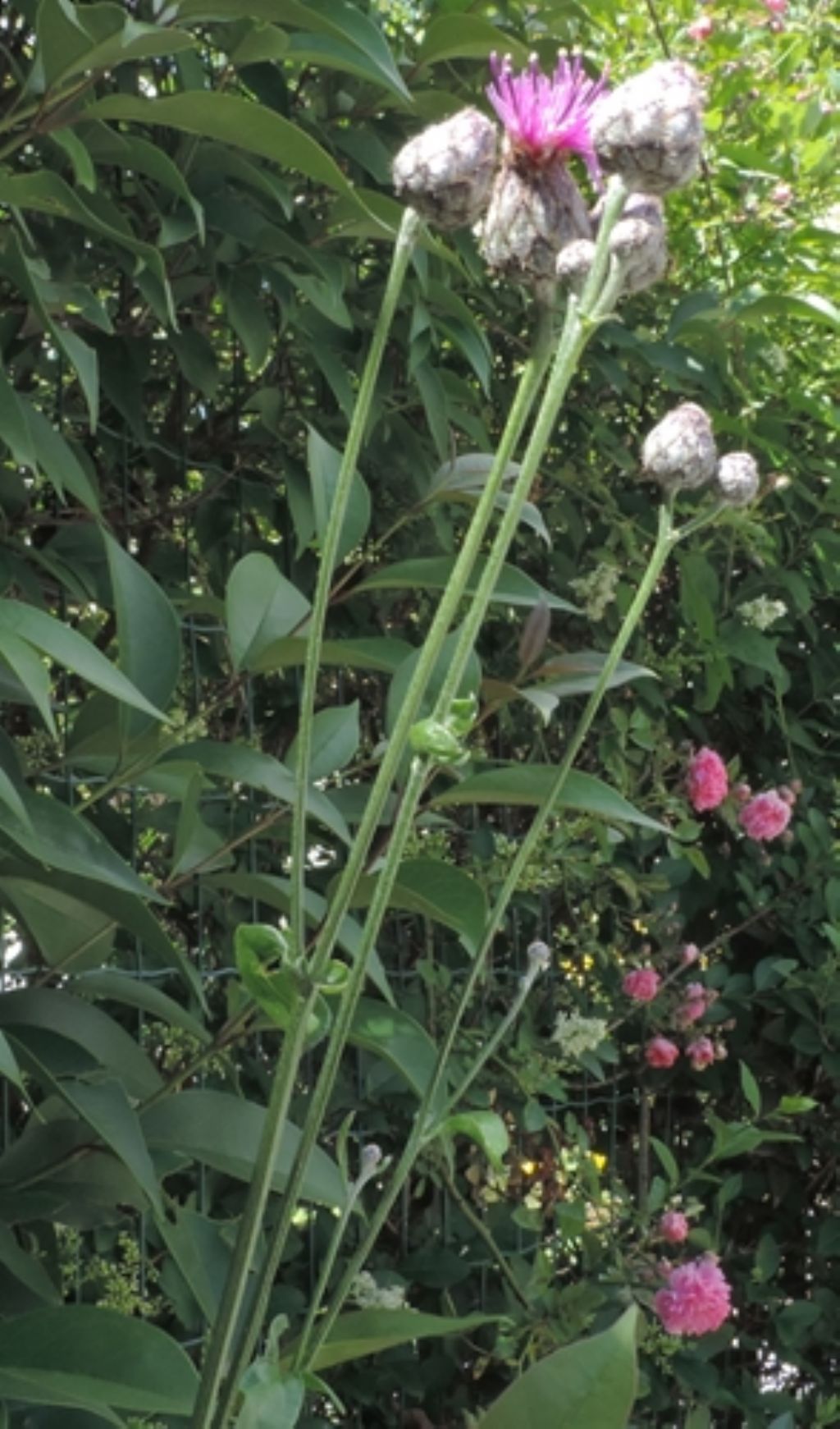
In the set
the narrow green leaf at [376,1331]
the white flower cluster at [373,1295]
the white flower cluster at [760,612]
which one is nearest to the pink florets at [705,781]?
the white flower cluster at [760,612]

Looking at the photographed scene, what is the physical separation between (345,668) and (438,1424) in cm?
78

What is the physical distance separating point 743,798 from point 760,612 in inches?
8.8

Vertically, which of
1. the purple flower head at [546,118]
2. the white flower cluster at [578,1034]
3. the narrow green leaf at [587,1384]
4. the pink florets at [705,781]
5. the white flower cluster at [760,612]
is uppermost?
the purple flower head at [546,118]

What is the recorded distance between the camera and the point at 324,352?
151cm

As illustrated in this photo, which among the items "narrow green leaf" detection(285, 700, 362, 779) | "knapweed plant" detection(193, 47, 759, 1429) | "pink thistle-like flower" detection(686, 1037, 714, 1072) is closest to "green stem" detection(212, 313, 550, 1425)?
"knapweed plant" detection(193, 47, 759, 1429)

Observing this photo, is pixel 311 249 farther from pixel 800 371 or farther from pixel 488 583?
pixel 800 371

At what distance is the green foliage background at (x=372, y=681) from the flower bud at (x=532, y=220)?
0.26 metres

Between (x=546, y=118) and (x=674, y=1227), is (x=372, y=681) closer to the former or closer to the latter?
(x=674, y=1227)

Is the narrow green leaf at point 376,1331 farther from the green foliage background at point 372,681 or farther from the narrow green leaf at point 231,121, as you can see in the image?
the narrow green leaf at point 231,121

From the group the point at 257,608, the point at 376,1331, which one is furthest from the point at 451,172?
the point at 376,1331

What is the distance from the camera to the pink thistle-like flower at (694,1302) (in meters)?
2.08

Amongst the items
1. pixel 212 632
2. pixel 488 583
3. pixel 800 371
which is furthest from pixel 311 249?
pixel 800 371

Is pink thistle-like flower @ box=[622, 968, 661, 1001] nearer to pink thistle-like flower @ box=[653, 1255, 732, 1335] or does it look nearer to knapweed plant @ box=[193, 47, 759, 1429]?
pink thistle-like flower @ box=[653, 1255, 732, 1335]

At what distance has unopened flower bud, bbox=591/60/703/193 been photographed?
0.71m
